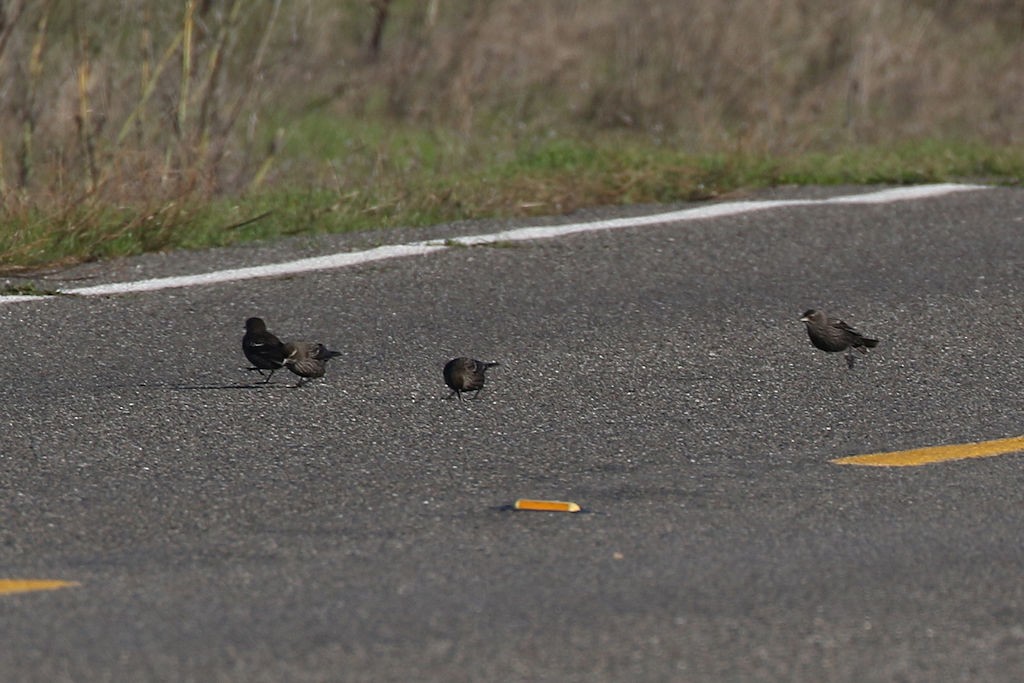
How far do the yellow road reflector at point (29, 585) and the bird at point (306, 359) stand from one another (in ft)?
7.42

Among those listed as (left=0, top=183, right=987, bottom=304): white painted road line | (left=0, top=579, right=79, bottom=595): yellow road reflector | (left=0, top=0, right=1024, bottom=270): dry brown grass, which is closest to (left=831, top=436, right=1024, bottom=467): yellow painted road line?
(left=0, top=579, right=79, bottom=595): yellow road reflector

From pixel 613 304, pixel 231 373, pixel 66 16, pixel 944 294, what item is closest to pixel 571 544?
pixel 231 373

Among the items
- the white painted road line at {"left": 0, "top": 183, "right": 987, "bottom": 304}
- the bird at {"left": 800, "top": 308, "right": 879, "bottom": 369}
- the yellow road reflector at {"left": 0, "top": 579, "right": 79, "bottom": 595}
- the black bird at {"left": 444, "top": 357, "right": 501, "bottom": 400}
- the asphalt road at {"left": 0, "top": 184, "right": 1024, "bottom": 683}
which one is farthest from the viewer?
the white painted road line at {"left": 0, "top": 183, "right": 987, "bottom": 304}

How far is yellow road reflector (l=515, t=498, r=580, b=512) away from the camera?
215 inches

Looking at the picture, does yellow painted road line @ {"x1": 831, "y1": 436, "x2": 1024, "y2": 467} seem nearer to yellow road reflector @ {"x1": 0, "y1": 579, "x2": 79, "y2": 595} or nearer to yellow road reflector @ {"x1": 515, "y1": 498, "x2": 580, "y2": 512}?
yellow road reflector @ {"x1": 515, "y1": 498, "x2": 580, "y2": 512}

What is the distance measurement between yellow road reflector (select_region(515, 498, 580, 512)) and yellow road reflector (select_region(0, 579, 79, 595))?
1.37 metres

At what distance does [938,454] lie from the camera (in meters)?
6.20

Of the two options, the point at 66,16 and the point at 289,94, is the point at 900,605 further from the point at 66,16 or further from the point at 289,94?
the point at 289,94

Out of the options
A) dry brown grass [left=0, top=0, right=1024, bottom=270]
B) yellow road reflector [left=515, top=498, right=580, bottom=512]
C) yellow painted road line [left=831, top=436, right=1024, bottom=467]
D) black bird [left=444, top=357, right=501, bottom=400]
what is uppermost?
yellow road reflector [left=515, top=498, right=580, bottom=512]

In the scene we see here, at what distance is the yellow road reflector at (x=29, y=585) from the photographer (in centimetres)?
469

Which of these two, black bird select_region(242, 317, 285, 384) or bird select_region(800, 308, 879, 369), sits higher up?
black bird select_region(242, 317, 285, 384)

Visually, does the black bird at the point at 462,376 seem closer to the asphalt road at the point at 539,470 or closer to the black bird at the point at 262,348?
the asphalt road at the point at 539,470

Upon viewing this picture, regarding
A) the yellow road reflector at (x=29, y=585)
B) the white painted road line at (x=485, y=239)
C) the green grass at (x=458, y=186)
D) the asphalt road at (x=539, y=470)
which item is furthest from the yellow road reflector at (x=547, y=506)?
the green grass at (x=458, y=186)

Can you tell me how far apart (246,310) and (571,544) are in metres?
3.34
